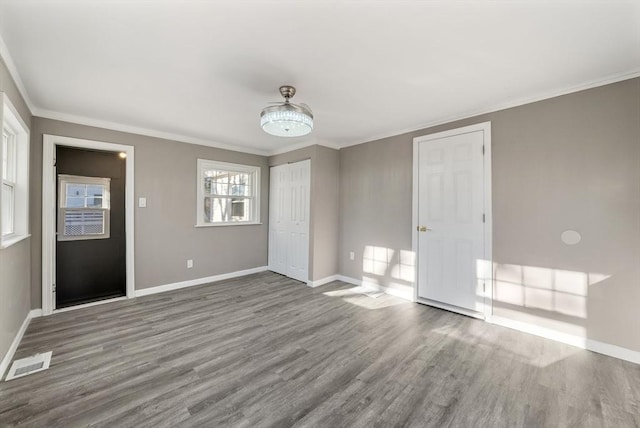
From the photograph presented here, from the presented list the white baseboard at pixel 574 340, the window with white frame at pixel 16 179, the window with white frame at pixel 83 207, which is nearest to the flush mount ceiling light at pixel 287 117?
the window with white frame at pixel 16 179

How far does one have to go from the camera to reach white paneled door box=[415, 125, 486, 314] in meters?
3.09

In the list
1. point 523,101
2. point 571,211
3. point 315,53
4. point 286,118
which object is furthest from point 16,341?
point 523,101

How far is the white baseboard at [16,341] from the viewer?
80.1 inches

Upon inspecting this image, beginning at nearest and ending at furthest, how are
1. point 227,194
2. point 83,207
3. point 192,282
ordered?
point 83,207 < point 192,282 < point 227,194

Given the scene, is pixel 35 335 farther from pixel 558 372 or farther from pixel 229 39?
pixel 558 372

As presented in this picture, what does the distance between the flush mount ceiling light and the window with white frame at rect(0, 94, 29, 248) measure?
221cm

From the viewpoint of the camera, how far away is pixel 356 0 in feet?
4.82

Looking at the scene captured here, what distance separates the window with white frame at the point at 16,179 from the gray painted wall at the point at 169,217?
55 cm

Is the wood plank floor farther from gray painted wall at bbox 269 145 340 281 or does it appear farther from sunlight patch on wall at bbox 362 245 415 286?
gray painted wall at bbox 269 145 340 281

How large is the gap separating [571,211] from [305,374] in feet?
9.28

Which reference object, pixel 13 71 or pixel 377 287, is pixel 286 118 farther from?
pixel 377 287

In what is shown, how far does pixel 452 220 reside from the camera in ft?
10.8

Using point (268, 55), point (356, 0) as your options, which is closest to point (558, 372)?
point (356, 0)

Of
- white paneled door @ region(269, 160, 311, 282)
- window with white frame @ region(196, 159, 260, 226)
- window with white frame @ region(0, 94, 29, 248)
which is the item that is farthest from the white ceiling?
white paneled door @ region(269, 160, 311, 282)
